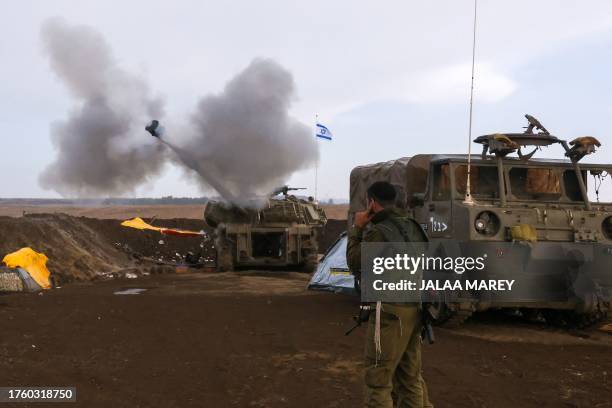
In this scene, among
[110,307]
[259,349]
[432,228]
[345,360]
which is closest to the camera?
[345,360]

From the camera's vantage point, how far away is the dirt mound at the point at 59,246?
15523mm

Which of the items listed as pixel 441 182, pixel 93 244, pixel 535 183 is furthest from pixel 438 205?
pixel 93 244

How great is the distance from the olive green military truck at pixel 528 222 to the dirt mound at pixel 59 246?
32.5 ft

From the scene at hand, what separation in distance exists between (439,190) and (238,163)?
9.51 m

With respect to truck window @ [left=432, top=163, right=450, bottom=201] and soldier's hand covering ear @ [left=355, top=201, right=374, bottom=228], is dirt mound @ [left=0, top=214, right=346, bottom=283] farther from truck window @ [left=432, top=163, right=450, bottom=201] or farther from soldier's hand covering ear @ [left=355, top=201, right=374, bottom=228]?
soldier's hand covering ear @ [left=355, top=201, right=374, bottom=228]

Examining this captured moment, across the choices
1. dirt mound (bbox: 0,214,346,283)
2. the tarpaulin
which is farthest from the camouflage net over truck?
the tarpaulin

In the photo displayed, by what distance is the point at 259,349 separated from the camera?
7324 mm

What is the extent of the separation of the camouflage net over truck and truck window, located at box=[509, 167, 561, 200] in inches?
393

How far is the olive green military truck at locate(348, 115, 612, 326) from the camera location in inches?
311

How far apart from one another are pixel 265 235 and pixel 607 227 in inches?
456

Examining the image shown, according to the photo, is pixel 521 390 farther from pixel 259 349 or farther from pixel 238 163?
pixel 238 163

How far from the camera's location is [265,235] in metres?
18.7

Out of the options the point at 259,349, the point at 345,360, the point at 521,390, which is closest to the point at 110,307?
the point at 259,349

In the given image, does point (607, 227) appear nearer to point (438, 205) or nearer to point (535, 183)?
point (535, 183)
